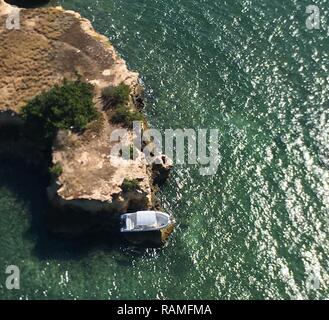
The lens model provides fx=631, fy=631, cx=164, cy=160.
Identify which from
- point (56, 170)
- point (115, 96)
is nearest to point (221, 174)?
point (115, 96)

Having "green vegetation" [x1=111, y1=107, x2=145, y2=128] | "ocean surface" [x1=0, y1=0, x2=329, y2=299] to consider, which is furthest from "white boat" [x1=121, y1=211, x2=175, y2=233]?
"green vegetation" [x1=111, y1=107, x2=145, y2=128]

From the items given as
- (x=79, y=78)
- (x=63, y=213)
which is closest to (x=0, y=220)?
(x=63, y=213)

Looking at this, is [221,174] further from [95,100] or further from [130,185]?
[95,100]

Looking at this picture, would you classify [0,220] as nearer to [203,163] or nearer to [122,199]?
[122,199]

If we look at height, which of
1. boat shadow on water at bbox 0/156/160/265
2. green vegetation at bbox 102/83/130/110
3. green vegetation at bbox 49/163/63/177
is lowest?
boat shadow on water at bbox 0/156/160/265

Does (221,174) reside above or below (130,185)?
above

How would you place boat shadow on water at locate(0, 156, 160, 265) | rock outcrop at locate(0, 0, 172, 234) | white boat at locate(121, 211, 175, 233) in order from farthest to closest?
rock outcrop at locate(0, 0, 172, 234)
boat shadow on water at locate(0, 156, 160, 265)
white boat at locate(121, 211, 175, 233)

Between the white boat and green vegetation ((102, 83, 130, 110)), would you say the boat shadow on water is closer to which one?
the white boat
